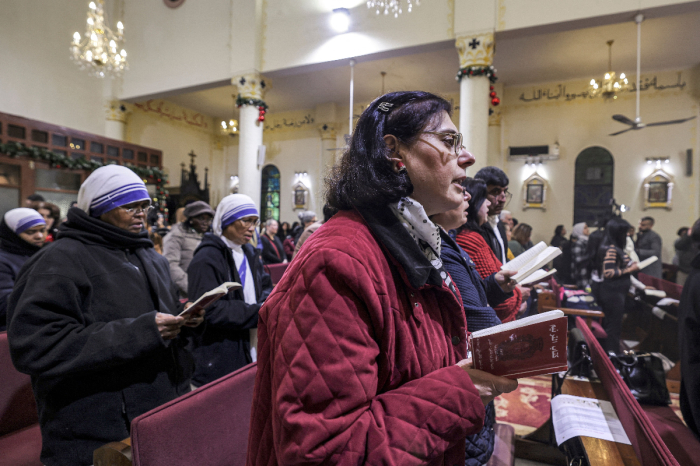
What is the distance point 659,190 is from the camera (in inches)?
404

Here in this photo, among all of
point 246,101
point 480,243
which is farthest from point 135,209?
point 246,101

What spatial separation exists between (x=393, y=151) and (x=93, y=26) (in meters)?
8.45

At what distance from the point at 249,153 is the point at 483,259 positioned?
7371 mm

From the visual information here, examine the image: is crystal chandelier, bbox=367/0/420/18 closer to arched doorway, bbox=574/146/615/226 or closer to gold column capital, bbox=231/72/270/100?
gold column capital, bbox=231/72/270/100

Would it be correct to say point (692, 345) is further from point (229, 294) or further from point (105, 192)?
point (105, 192)

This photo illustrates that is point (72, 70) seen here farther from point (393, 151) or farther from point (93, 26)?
point (393, 151)

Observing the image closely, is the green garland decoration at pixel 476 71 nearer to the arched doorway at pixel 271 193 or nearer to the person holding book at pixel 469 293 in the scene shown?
the person holding book at pixel 469 293

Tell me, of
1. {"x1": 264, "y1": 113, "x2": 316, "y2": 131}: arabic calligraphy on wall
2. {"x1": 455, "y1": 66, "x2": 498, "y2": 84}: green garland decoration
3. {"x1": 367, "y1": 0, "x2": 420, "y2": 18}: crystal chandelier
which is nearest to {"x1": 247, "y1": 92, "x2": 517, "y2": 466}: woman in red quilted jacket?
{"x1": 455, "y1": 66, "x2": 498, "y2": 84}: green garland decoration

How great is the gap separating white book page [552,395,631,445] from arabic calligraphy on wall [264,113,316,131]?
13866 mm

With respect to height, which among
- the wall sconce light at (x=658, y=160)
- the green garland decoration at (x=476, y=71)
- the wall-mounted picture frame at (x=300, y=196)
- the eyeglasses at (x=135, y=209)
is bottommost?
the eyeglasses at (x=135, y=209)

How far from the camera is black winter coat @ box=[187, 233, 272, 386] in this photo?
2.25m

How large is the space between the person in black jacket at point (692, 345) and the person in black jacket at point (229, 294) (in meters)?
2.36

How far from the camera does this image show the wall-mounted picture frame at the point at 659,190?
1013 cm

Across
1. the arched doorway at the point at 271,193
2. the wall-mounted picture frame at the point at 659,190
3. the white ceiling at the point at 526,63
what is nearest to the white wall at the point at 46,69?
the white ceiling at the point at 526,63
